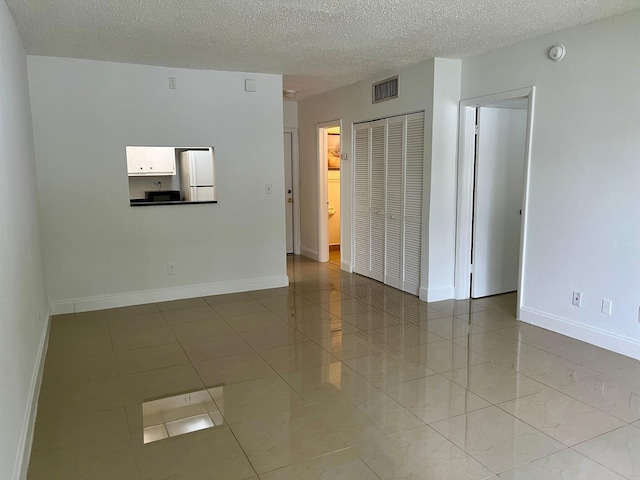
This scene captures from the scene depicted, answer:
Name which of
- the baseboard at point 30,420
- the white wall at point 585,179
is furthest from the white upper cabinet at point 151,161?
the white wall at point 585,179

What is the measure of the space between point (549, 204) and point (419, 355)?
1.70 m

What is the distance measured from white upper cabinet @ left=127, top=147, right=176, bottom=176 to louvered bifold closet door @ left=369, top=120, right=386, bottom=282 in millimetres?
2318

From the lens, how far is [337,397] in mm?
2865

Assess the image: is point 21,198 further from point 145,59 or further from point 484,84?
point 484,84

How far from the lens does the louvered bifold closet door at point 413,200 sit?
4.94 metres

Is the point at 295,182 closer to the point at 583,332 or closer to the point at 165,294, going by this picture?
the point at 165,294

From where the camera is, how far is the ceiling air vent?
17.0 feet

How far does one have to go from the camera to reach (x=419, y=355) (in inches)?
138

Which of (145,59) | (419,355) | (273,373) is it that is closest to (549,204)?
(419,355)

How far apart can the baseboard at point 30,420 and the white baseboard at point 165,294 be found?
3.35ft

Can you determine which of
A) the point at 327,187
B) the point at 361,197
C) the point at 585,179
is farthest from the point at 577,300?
the point at 327,187

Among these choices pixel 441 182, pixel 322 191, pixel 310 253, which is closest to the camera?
pixel 441 182

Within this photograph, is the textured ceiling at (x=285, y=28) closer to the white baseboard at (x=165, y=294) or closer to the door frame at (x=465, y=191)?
the door frame at (x=465, y=191)

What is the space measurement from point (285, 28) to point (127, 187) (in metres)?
2.30
